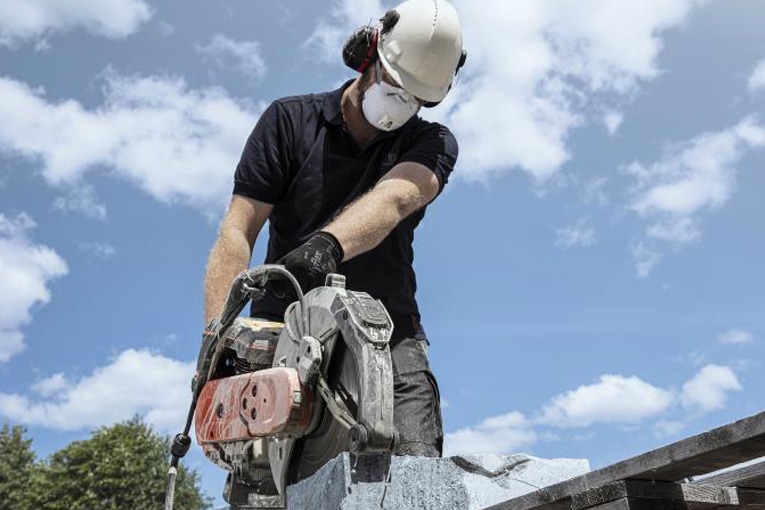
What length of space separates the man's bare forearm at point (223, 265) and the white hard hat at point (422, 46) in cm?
106

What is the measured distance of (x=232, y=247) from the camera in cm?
374

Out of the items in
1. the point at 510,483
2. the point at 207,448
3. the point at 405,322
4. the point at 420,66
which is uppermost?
the point at 420,66

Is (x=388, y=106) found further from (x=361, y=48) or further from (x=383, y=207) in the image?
(x=383, y=207)

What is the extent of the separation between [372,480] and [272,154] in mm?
1855

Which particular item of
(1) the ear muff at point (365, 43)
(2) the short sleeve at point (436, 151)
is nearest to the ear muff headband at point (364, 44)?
(1) the ear muff at point (365, 43)

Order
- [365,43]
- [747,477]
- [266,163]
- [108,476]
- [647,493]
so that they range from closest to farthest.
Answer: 1. [647,493]
2. [747,477]
3. [365,43]
4. [266,163]
5. [108,476]

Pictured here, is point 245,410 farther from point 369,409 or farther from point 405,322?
point 405,322

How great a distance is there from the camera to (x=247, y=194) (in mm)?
3859

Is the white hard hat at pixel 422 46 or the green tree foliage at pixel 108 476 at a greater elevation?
the green tree foliage at pixel 108 476

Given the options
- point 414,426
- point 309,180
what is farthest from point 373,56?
point 414,426

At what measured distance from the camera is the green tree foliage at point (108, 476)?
89.1 ft

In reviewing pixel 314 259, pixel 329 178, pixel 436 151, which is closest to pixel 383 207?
pixel 314 259

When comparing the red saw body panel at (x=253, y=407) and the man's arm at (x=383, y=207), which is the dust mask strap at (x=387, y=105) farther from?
the red saw body panel at (x=253, y=407)

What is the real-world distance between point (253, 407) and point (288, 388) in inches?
10.2
